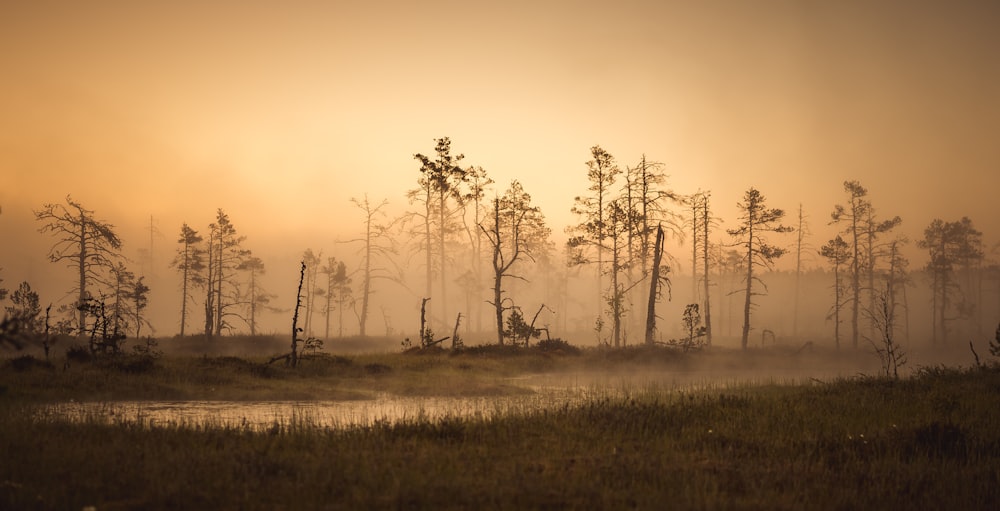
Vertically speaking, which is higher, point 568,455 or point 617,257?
point 617,257

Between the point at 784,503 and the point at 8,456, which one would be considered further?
the point at 8,456

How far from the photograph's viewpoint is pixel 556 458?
10.2 metres

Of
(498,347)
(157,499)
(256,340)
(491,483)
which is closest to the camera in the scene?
(157,499)

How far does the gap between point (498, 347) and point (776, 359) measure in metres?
23.1

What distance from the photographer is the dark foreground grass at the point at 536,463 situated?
7934 mm

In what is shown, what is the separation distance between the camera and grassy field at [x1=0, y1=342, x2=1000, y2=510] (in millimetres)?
7977

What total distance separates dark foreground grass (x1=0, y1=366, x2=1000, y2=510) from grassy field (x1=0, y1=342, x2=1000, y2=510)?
0.04m

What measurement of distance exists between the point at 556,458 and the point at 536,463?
21.1 inches

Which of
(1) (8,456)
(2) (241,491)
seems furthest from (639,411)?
(1) (8,456)

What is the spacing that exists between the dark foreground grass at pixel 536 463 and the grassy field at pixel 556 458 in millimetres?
36

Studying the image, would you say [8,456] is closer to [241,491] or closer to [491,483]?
[241,491]

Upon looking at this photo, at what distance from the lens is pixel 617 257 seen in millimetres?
46281

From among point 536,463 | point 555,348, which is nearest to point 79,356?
point 536,463

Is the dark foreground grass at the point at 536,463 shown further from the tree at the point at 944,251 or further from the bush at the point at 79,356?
the tree at the point at 944,251
